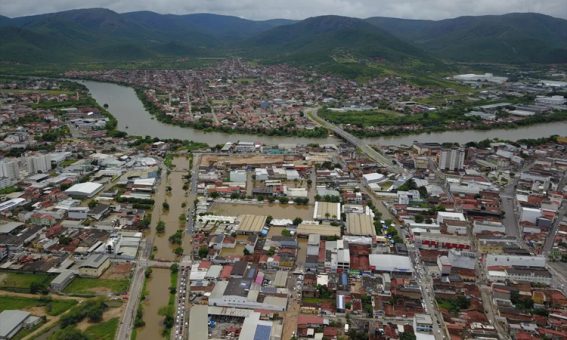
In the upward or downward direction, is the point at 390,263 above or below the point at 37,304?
above

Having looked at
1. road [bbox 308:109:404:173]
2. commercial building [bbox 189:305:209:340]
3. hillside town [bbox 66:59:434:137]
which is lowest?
commercial building [bbox 189:305:209:340]

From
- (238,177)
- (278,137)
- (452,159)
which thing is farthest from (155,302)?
(278,137)

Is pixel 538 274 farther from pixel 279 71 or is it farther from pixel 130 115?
pixel 279 71

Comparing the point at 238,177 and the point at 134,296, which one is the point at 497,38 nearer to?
the point at 238,177

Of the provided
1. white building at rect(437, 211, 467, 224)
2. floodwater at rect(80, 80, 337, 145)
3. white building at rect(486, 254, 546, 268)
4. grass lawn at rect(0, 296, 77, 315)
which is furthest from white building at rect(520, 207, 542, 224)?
grass lawn at rect(0, 296, 77, 315)

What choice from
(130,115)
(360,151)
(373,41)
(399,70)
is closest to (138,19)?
(373,41)

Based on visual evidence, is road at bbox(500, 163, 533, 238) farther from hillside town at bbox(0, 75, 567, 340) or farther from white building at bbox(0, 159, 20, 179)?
white building at bbox(0, 159, 20, 179)
